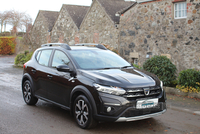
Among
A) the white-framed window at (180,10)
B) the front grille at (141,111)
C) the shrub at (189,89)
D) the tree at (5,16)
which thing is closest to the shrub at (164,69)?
the shrub at (189,89)

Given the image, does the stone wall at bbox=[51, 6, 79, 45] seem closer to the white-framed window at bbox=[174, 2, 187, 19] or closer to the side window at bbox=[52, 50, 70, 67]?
the white-framed window at bbox=[174, 2, 187, 19]

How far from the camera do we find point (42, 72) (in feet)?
22.8

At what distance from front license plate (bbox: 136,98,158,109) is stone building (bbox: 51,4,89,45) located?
13.8 meters

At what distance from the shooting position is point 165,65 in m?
10.1

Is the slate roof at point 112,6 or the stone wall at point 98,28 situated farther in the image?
the slate roof at point 112,6

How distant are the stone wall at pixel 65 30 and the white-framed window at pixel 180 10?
328 inches

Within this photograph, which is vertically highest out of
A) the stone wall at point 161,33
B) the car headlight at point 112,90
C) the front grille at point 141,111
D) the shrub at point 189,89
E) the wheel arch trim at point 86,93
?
the stone wall at point 161,33

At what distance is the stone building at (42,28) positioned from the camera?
2244 cm

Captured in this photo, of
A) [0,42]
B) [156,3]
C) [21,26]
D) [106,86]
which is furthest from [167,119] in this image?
[21,26]

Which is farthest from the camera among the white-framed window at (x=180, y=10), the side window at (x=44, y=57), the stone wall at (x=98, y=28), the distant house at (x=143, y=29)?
the stone wall at (x=98, y=28)

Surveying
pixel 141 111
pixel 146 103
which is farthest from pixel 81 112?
pixel 146 103

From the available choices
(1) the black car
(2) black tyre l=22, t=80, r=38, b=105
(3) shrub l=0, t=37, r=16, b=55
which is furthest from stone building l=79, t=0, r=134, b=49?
(3) shrub l=0, t=37, r=16, b=55

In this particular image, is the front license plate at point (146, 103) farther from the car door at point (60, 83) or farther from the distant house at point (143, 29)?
the distant house at point (143, 29)

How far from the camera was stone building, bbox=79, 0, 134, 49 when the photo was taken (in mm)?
15688
